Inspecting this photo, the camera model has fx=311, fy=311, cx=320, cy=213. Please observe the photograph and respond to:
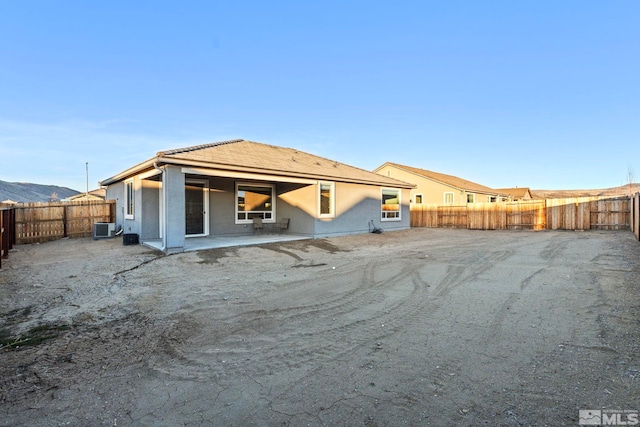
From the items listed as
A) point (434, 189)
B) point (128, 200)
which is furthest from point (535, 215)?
point (128, 200)

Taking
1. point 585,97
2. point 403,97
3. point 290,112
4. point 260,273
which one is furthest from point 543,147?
point 260,273

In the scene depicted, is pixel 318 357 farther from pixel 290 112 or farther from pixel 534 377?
pixel 290 112

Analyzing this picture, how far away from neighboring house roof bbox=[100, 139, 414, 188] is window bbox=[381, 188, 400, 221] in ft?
1.57

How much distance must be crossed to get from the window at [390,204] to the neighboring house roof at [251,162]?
0.48 meters

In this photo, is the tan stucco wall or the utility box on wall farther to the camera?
the tan stucco wall

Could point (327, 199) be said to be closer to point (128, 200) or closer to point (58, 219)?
point (128, 200)

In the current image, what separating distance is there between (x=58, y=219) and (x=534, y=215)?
80.1 feet

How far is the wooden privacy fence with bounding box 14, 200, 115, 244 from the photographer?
1241cm

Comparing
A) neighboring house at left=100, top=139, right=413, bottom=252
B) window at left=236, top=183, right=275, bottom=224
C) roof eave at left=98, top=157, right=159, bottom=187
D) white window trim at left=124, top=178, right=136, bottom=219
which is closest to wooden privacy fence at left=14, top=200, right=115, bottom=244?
neighboring house at left=100, top=139, right=413, bottom=252

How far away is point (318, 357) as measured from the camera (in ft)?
10.5

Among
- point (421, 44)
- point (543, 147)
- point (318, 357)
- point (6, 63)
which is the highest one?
point (421, 44)

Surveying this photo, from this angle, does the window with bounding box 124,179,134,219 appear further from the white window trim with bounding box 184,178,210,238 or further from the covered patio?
the white window trim with bounding box 184,178,210,238

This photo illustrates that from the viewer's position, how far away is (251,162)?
1153 centimetres

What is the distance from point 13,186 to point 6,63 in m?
61.5
